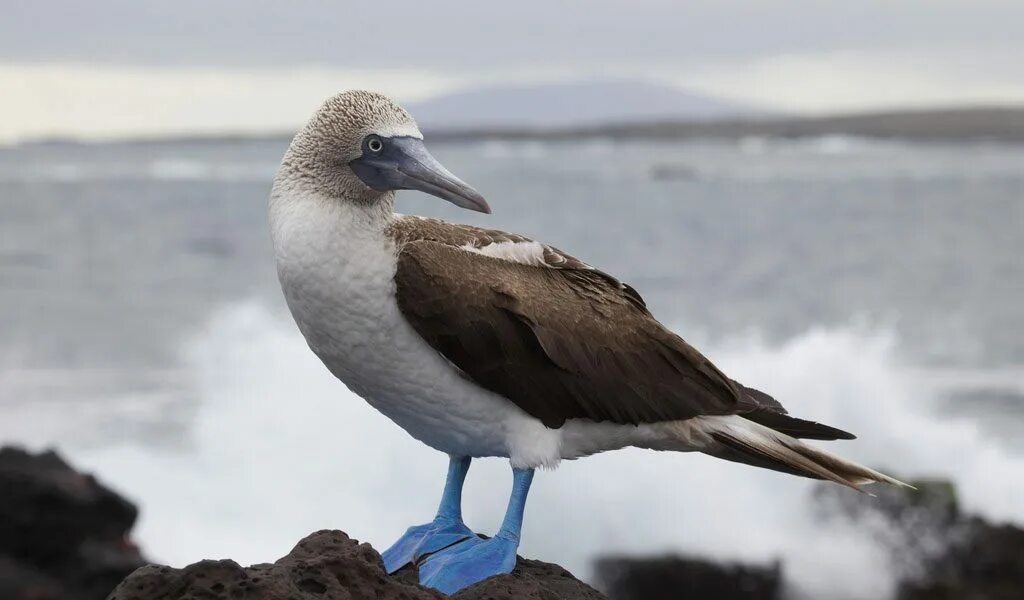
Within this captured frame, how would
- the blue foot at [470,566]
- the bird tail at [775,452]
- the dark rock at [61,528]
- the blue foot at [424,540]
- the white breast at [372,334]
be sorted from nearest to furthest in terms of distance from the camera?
the white breast at [372,334]
the blue foot at [470,566]
the bird tail at [775,452]
the blue foot at [424,540]
the dark rock at [61,528]

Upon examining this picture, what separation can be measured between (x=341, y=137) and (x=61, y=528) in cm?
559

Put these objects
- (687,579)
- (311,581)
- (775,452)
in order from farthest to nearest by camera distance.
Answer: (687,579)
(775,452)
(311,581)

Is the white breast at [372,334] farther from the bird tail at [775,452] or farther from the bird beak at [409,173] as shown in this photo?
the bird tail at [775,452]

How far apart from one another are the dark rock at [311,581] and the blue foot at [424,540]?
740mm

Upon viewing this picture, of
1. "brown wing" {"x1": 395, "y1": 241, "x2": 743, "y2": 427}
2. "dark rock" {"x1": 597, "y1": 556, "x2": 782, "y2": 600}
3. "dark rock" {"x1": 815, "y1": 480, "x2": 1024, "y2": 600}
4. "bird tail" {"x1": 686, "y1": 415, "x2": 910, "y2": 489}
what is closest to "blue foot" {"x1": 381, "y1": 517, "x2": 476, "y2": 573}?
"brown wing" {"x1": 395, "y1": 241, "x2": 743, "y2": 427}

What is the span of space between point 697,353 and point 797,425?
0.60 m

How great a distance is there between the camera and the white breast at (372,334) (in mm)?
6090

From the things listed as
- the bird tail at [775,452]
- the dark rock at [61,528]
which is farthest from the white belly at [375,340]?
the dark rock at [61,528]

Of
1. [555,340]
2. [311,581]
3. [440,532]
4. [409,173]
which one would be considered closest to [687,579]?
[440,532]

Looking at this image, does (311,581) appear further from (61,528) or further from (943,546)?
(943,546)

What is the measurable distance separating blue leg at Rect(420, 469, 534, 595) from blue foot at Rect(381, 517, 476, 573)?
23 centimetres

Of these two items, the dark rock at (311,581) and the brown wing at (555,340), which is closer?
the dark rock at (311,581)

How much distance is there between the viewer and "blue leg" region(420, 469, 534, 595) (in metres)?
6.35

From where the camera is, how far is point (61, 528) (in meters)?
10.6
